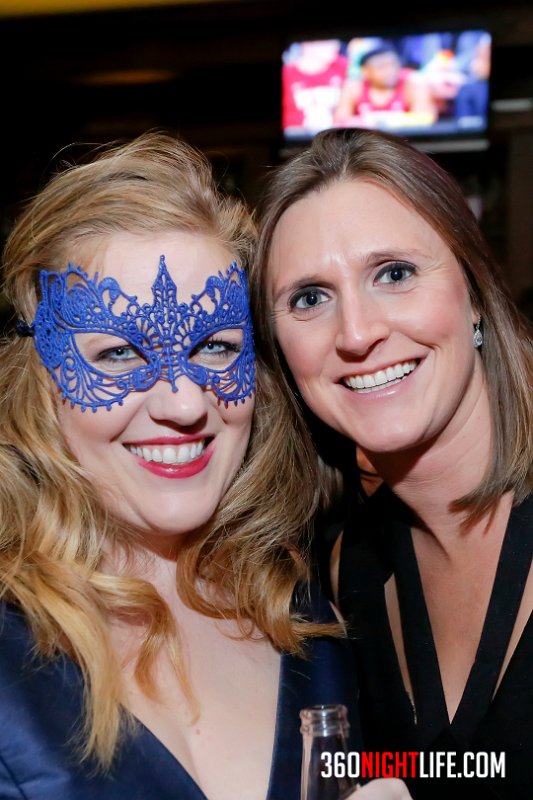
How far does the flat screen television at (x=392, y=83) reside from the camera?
504cm

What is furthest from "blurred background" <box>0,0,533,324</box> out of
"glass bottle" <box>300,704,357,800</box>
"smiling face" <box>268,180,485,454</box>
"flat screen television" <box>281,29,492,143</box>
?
"glass bottle" <box>300,704,357,800</box>

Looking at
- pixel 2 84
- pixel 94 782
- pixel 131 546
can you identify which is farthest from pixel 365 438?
pixel 2 84

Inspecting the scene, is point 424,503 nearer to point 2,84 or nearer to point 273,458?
point 273,458

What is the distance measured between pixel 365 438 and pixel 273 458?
19 cm

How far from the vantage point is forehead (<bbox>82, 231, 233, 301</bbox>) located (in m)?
1.58

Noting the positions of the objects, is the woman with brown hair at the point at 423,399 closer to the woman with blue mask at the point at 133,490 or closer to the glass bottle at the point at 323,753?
the woman with blue mask at the point at 133,490

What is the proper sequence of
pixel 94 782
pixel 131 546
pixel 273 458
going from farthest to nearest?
pixel 273 458, pixel 131 546, pixel 94 782

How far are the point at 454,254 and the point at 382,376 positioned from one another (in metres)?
0.28

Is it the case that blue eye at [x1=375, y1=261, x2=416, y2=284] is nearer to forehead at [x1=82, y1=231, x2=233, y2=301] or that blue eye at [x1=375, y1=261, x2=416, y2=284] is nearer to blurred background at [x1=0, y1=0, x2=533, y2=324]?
forehead at [x1=82, y1=231, x2=233, y2=301]

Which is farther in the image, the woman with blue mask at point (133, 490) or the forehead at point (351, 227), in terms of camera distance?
the forehead at point (351, 227)

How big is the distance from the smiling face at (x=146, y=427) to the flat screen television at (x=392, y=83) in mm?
3815

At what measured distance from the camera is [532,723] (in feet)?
5.66

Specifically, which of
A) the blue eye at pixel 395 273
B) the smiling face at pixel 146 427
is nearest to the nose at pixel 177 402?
the smiling face at pixel 146 427

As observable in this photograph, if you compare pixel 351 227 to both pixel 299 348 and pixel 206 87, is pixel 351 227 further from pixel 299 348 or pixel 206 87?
pixel 206 87
